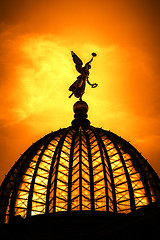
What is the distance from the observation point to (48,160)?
42594mm

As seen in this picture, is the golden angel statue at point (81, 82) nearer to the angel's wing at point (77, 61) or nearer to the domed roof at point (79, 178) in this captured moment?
the angel's wing at point (77, 61)

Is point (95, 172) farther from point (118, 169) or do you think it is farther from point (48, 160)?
point (48, 160)

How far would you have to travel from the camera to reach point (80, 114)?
5106 centimetres

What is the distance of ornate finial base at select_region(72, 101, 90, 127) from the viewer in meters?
50.1

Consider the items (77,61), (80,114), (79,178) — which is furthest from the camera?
(80,114)

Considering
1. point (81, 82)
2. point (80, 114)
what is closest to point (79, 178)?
point (80, 114)

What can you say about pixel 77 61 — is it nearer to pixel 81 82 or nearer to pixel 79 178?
pixel 81 82

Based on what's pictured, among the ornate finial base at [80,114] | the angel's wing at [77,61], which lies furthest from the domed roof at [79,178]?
the angel's wing at [77,61]

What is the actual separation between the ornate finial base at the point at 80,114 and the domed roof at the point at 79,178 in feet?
8.46

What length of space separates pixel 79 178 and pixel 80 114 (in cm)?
1553

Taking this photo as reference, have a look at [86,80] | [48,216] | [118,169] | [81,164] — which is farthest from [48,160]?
[86,80]

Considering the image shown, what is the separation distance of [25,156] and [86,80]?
14888 mm

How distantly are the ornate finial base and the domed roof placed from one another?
8.46 feet

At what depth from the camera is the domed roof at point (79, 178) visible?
36.8 m
